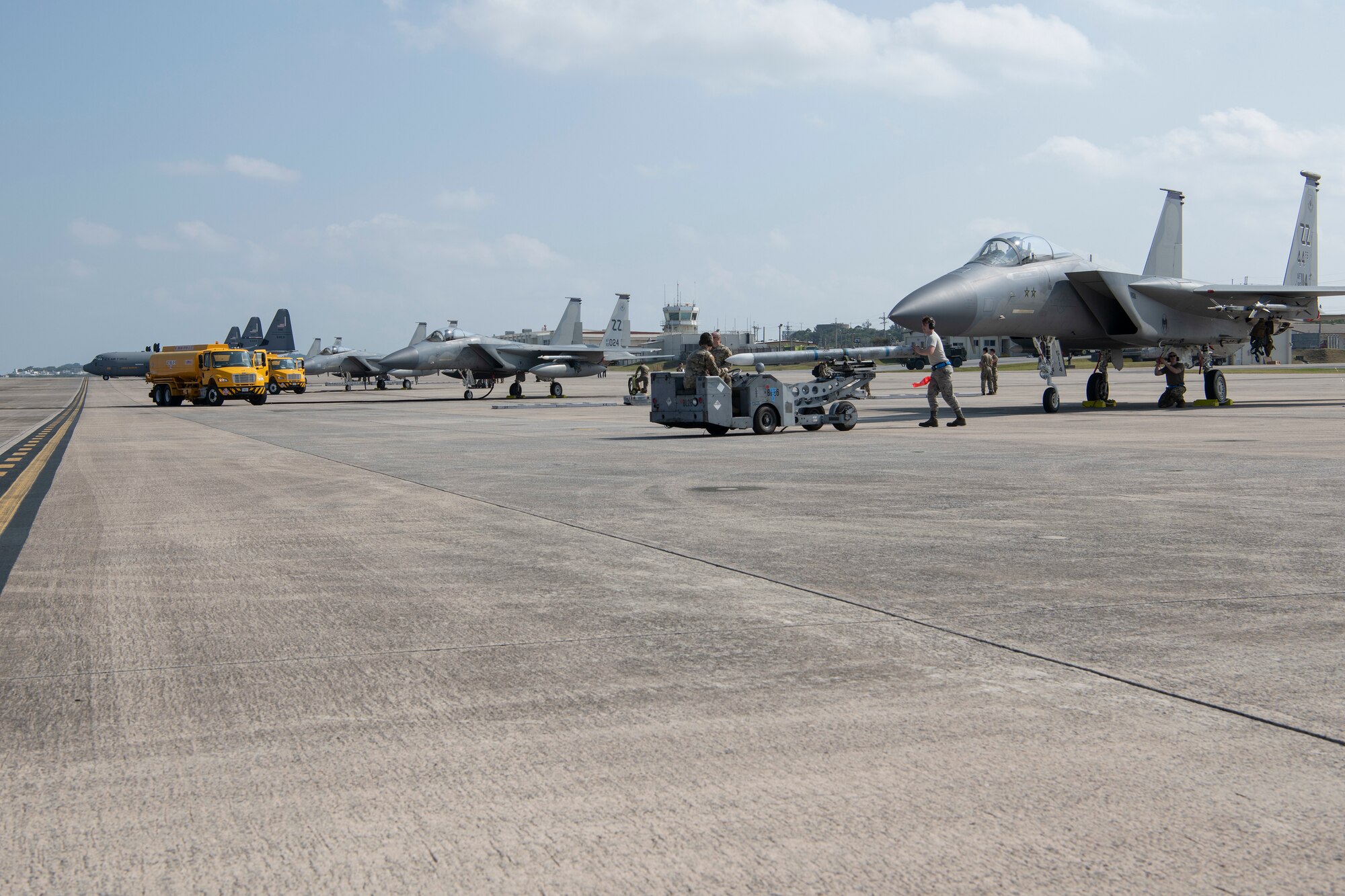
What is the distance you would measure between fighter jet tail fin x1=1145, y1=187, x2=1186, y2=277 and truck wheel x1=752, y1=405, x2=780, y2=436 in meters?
11.7

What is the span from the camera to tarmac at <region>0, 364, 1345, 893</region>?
2.82 meters

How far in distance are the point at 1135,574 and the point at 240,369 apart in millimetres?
40513

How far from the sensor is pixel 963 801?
10.2 feet

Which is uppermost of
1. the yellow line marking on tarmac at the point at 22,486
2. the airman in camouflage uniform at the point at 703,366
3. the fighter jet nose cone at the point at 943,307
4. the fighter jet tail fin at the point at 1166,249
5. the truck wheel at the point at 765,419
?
the fighter jet tail fin at the point at 1166,249

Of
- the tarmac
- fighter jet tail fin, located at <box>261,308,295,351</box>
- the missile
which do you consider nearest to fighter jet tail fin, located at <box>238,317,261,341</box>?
fighter jet tail fin, located at <box>261,308,295,351</box>

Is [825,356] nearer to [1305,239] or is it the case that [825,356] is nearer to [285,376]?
[1305,239]

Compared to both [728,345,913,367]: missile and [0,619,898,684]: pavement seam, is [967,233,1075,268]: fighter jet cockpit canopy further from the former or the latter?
[0,619,898,684]: pavement seam

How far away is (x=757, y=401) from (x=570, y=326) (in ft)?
116

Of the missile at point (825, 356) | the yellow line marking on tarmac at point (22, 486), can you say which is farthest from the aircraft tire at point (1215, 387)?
the yellow line marking on tarmac at point (22, 486)

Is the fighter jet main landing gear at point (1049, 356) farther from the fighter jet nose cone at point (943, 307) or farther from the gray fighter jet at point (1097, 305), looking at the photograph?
the fighter jet nose cone at point (943, 307)

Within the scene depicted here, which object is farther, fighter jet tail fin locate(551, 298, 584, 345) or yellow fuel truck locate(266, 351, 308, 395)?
yellow fuel truck locate(266, 351, 308, 395)

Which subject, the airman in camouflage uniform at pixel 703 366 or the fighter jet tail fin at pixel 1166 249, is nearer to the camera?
the airman in camouflage uniform at pixel 703 366

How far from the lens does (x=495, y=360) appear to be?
4631cm

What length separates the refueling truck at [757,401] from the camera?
19062mm
